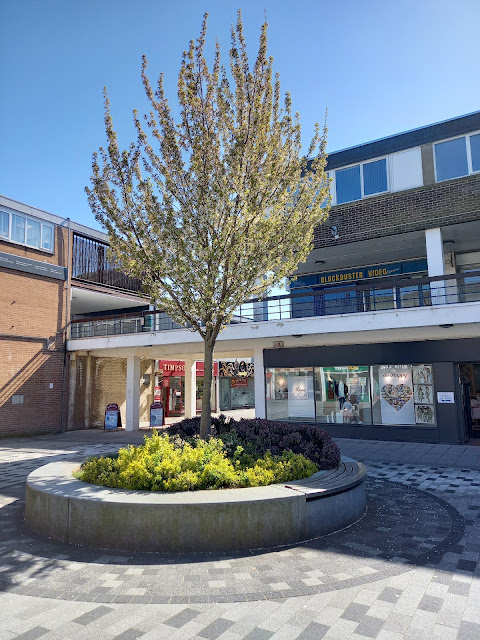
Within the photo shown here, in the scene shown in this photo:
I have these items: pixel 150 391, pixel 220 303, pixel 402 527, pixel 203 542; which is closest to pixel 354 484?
pixel 402 527

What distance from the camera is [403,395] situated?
1452 centimetres

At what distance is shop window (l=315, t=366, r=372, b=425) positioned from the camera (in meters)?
15.2

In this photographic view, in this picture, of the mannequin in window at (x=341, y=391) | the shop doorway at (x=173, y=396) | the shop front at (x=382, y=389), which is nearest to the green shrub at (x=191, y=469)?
the shop front at (x=382, y=389)

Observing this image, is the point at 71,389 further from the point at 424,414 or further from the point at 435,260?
the point at 435,260

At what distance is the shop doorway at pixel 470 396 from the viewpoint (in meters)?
14.6

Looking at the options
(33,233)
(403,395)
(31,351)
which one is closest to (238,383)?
(31,351)

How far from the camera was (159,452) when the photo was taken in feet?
21.2

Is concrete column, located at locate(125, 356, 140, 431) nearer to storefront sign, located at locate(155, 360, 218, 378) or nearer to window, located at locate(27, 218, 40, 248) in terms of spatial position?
storefront sign, located at locate(155, 360, 218, 378)

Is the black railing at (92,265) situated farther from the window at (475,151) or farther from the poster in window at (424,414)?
the window at (475,151)

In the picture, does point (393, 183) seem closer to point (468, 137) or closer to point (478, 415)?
Result: point (468, 137)

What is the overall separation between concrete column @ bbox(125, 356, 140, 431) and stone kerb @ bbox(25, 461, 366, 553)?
14.2 metres

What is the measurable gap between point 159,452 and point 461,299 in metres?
11.1

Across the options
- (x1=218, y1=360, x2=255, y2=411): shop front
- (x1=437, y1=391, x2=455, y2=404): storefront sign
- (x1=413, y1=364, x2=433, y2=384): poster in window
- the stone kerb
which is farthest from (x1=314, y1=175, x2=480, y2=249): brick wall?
(x1=218, y1=360, x2=255, y2=411): shop front

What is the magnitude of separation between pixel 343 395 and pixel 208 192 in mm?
10391
